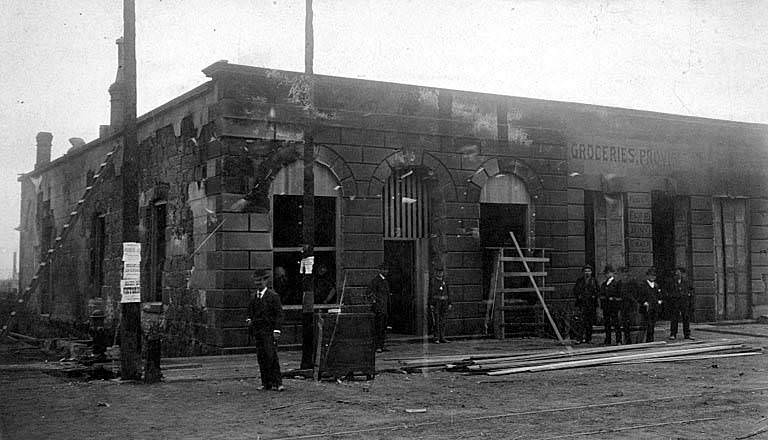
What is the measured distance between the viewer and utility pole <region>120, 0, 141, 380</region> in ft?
43.9

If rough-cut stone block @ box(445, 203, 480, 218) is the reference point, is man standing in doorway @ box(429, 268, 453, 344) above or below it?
below

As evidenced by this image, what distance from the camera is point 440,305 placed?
2000cm

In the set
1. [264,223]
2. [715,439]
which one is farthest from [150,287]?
[715,439]

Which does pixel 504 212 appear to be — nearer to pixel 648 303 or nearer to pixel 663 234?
pixel 648 303

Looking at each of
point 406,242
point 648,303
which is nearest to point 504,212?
point 406,242

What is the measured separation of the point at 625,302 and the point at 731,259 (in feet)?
29.2

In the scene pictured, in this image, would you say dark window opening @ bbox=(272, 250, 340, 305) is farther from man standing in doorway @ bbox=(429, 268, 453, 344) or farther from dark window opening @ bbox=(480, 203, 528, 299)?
dark window opening @ bbox=(480, 203, 528, 299)

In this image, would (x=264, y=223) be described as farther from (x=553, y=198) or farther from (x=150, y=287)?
(x=553, y=198)

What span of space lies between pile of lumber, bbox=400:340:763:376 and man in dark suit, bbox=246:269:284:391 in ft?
10.0

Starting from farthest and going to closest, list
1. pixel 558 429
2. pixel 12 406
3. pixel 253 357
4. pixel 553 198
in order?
pixel 553 198, pixel 253 357, pixel 12 406, pixel 558 429

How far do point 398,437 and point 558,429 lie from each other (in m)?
1.92

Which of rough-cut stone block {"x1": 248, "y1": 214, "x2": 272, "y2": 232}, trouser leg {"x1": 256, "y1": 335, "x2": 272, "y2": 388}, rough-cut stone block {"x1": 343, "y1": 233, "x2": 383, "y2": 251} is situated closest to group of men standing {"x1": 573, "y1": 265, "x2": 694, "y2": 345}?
rough-cut stone block {"x1": 343, "y1": 233, "x2": 383, "y2": 251}

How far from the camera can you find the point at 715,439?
900cm

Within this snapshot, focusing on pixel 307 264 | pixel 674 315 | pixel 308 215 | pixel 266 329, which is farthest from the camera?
pixel 674 315
